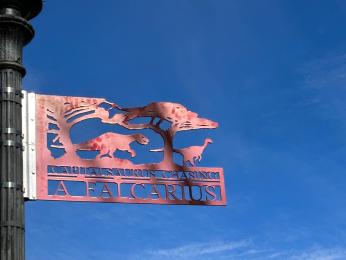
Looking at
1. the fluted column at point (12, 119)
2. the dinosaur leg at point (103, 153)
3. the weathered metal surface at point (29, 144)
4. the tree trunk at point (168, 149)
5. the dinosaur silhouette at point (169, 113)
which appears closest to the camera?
the fluted column at point (12, 119)

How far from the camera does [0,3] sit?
15188 mm

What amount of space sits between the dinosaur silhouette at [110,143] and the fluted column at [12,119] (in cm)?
164

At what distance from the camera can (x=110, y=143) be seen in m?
16.5

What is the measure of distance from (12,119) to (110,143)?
2.24 metres

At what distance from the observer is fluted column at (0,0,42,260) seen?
14117mm

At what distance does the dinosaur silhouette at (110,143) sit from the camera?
16.3 m

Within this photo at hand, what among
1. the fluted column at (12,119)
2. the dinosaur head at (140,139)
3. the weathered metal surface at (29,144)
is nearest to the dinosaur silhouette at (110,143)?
the dinosaur head at (140,139)

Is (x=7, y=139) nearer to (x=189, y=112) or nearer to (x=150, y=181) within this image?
(x=150, y=181)

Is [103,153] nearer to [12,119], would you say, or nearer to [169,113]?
[169,113]

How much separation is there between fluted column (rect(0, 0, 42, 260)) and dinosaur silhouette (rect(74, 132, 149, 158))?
1.64 meters

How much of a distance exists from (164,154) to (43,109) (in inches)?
92.6

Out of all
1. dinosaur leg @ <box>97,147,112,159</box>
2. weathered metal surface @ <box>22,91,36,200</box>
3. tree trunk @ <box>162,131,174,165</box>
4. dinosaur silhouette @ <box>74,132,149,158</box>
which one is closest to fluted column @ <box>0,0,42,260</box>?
weathered metal surface @ <box>22,91,36,200</box>

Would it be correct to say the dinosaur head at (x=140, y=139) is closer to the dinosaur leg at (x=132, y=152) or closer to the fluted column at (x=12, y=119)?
the dinosaur leg at (x=132, y=152)

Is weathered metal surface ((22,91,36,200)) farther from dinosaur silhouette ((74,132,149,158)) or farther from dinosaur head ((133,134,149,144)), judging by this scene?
dinosaur head ((133,134,149,144))
